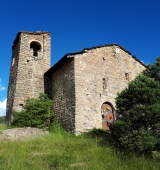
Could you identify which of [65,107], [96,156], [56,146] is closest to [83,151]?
[96,156]

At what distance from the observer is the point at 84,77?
14.1 meters

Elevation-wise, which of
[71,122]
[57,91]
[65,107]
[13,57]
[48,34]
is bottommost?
[71,122]

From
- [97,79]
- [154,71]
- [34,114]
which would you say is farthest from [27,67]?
[154,71]

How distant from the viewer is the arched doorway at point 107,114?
47.0 feet

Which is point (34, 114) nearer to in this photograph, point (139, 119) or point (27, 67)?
point (27, 67)

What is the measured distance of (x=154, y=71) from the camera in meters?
11.7

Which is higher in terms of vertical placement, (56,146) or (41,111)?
(41,111)

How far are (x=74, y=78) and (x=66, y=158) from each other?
626cm

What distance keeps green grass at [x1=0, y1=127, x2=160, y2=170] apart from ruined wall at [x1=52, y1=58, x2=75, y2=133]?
307 centimetres

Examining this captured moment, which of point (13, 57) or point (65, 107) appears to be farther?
point (13, 57)

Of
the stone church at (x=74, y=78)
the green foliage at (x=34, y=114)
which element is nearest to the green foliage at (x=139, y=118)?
the stone church at (x=74, y=78)

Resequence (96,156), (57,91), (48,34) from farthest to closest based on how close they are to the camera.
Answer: (48,34), (57,91), (96,156)

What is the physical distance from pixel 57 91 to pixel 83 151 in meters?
7.34

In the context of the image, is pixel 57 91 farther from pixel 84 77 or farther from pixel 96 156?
pixel 96 156
